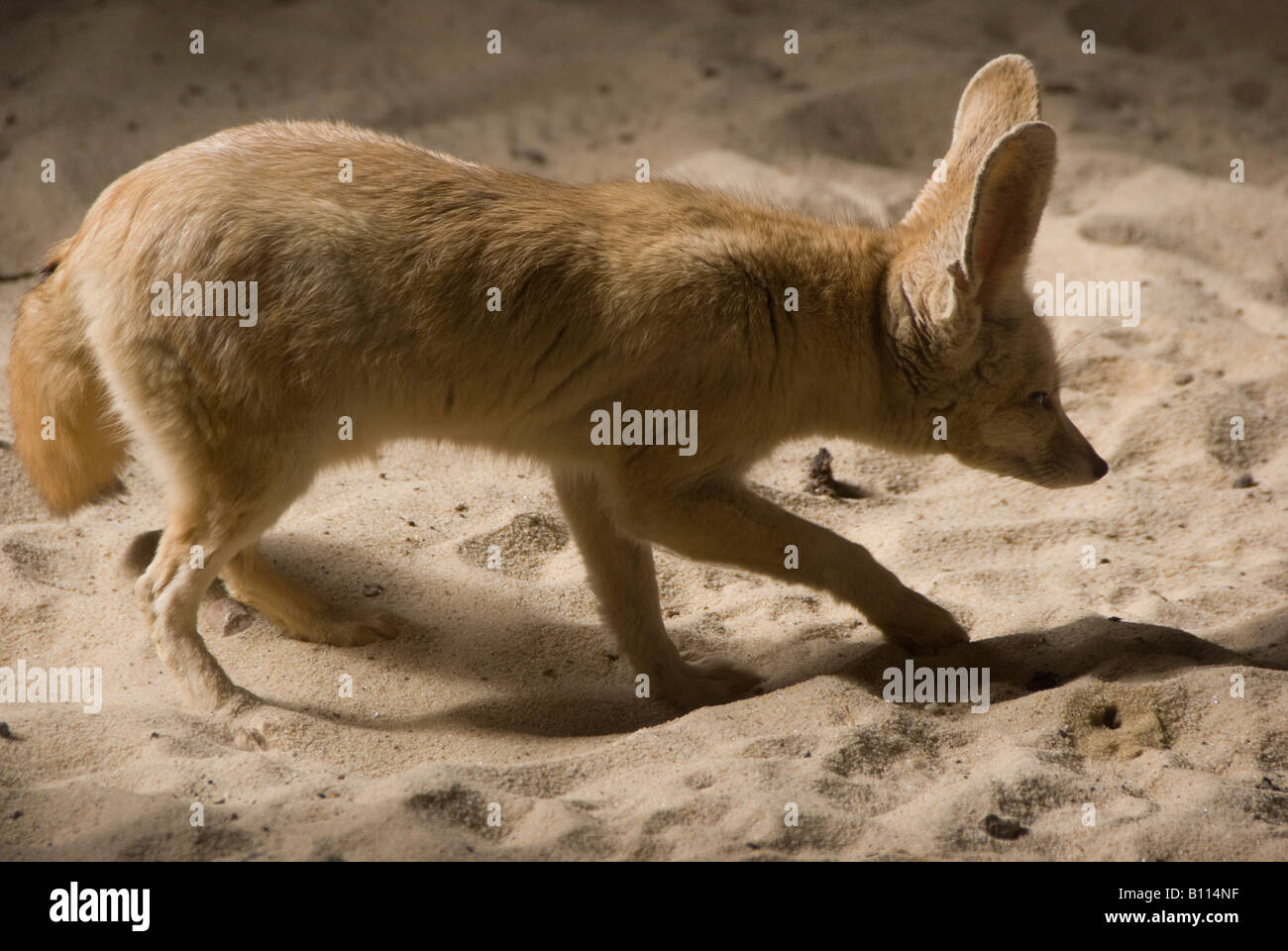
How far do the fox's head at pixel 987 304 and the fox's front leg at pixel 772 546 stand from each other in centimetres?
55

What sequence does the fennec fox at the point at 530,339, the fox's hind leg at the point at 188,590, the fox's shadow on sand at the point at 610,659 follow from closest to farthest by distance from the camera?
the fennec fox at the point at 530,339 → the fox's hind leg at the point at 188,590 → the fox's shadow on sand at the point at 610,659

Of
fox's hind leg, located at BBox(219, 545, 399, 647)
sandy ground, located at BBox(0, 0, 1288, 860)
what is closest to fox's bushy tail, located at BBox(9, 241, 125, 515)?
sandy ground, located at BBox(0, 0, 1288, 860)

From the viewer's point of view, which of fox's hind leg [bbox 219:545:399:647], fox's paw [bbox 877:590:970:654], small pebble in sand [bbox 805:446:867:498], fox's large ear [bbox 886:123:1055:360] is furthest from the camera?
small pebble in sand [bbox 805:446:867:498]


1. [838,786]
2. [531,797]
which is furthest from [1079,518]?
[531,797]

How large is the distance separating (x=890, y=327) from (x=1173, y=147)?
4637mm

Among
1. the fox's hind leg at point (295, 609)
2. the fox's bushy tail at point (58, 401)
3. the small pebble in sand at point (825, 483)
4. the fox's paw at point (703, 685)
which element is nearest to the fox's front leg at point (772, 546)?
the fox's paw at point (703, 685)

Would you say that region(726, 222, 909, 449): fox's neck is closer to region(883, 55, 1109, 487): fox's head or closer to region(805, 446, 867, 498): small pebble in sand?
region(883, 55, 1109, 487): fox's head

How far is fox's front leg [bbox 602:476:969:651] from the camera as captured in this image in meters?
4.04

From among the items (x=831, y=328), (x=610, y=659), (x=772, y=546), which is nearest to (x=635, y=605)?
(x=610, y=659)

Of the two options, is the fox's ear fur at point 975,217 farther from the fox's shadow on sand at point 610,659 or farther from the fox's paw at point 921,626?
the fox's shadow on sand at point 610,659

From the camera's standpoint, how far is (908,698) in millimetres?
3957

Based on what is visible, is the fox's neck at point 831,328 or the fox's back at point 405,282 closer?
the fox's back at point 405,282

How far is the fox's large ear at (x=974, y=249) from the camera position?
363cm

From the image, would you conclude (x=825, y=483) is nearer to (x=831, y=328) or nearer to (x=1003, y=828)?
(x=831, y=328)
